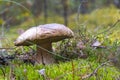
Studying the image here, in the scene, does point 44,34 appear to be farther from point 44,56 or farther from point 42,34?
point 44,56

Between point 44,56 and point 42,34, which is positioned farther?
point 44,56

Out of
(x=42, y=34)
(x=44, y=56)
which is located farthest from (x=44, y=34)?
(x=44, y=56)

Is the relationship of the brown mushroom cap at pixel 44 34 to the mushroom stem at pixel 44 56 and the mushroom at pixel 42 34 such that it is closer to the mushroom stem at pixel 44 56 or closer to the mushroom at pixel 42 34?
the mushroom at pixel 42 34

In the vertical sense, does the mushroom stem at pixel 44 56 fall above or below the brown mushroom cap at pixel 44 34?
below

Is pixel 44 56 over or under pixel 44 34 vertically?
under

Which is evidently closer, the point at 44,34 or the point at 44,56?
the point at 44,34

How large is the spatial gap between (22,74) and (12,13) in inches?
509

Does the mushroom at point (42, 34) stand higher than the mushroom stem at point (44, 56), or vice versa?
the mushroom at point (42, 34)

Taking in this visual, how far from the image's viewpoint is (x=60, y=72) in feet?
8.61

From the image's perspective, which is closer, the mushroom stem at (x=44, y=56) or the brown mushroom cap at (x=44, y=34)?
the brown mushroom cap at (x=44, y=34)

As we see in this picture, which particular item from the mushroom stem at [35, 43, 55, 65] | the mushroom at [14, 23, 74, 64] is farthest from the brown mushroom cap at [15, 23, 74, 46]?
the mushroom stem at [35, 43, 55, 65]

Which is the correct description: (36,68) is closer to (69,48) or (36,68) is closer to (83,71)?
(83,71)

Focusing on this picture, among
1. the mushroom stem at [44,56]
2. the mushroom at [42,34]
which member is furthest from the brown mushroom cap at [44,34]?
the mushroom stem at [44,56]

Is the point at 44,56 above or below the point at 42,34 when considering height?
below
